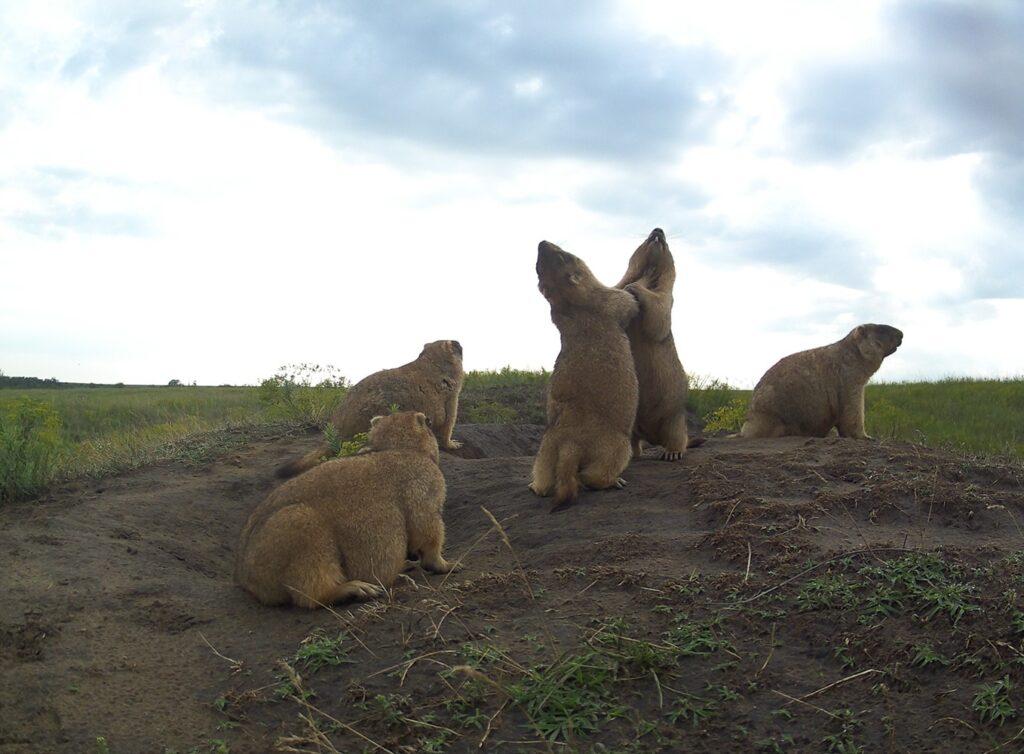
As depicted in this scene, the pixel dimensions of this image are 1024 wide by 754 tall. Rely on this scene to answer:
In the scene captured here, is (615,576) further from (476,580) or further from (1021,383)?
(1021,383)

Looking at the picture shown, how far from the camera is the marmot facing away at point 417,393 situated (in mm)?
10766

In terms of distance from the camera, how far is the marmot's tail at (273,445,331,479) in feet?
31.0

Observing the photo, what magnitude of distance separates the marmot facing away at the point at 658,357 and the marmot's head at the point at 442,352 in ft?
11.2

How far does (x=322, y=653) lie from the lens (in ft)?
15.9

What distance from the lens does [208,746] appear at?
430 centimetres

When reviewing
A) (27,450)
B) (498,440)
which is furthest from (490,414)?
(27,450)

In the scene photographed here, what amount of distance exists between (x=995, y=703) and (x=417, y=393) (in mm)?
8026

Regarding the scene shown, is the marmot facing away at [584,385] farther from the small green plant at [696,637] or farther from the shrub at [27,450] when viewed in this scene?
the shrub at [27,450]

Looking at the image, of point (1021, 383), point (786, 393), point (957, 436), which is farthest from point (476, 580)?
point (1021, 383)

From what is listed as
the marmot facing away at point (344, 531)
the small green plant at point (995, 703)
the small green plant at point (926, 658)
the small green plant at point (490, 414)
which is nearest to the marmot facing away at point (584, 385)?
the marmot facing away at point (344, 531)

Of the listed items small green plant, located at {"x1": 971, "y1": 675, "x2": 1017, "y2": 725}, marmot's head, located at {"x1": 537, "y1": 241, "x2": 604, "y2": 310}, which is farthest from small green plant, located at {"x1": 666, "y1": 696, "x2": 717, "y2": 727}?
marmot's head, located at {"x1": 537, "y1": 241, "x2": 604, "y2": 310}

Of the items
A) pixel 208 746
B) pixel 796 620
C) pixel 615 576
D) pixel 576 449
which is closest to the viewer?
pixel 208 746

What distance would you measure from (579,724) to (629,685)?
351 millimetres

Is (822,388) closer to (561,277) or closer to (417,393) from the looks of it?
(561,277)
